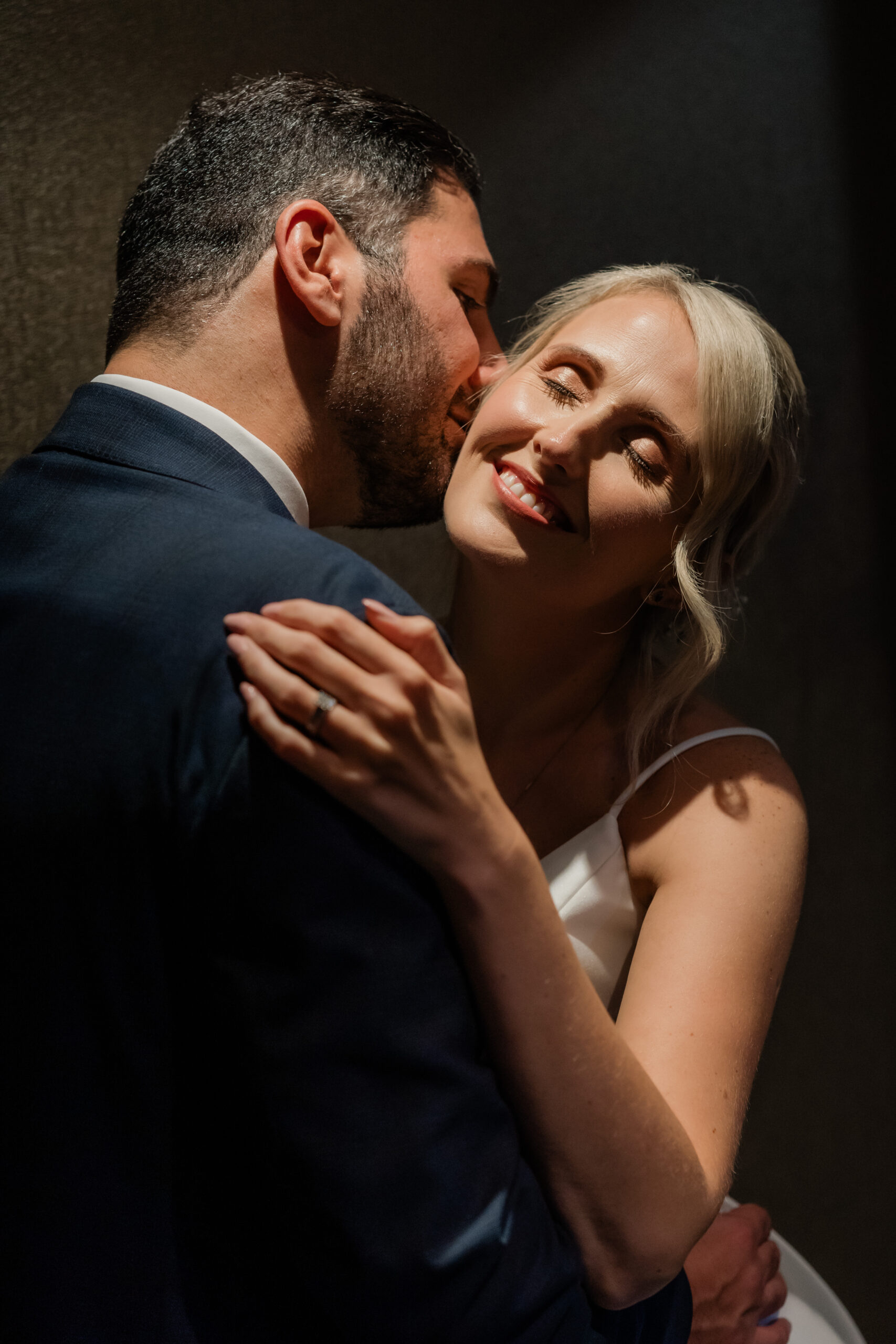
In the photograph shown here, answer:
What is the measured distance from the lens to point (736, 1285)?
120cm

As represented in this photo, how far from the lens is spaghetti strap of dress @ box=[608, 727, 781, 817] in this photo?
1256 mm

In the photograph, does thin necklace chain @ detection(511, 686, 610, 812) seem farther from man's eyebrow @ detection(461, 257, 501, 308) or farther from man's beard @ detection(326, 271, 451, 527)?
man's eyebrow @ detection(461, 257, 501, 308)

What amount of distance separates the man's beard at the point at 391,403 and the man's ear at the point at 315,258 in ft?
0.12

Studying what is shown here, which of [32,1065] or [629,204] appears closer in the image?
[32,1065]

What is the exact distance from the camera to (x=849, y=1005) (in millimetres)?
2184

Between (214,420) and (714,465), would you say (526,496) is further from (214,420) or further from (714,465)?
(214,420)

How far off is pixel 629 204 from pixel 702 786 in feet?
3.88

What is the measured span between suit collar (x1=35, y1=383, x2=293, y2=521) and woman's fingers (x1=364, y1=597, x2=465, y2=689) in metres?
0.21

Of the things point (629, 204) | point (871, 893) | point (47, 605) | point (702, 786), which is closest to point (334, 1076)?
point (47, 605)

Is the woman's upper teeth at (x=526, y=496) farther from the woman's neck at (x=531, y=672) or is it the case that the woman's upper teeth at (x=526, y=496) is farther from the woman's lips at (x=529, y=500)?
the woman's neck at (x=531, y=672)

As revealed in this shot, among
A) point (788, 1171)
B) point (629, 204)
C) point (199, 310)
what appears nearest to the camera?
point (199, 310)

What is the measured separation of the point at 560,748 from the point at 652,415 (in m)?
0.47

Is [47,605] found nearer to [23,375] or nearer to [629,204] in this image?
[23,375]

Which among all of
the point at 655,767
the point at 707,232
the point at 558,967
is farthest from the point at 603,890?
the point at 707,232
